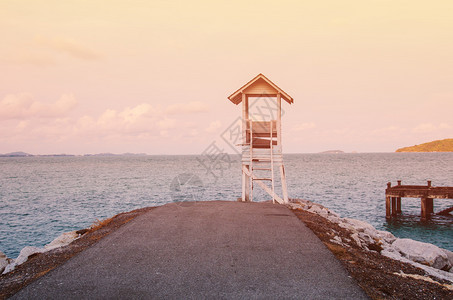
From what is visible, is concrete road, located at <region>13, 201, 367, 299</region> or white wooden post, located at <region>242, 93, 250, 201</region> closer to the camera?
concrete road, located at <region>13, 201, 367, 299</region>

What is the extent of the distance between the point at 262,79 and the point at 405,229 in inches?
590

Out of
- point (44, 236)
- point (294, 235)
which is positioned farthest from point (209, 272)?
point (44, 236)

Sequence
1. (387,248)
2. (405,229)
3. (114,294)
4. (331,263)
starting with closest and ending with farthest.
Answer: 1. (114,294)
2. (331,263)
3. (387,248)
4. (405,229)

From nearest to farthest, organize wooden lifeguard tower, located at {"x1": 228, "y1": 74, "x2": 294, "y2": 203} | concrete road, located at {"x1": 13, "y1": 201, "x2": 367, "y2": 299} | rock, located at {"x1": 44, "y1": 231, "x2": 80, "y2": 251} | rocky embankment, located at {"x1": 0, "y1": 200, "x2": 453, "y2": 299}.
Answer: concrete road, located at {"x1": 13, "y1": 201, "x2": 367, "y2": 299} < rocky embankment, located at {"x1": 0, "y1": 200, "x2": 453, "y2": 299} < rock, located at {"x1": 44, "y1": 231, "x2": 80, "y2": 251} < wooden lifeguard tower, located at {"x1": 228, "y1": 74, "x2": 294, "y2": 203}

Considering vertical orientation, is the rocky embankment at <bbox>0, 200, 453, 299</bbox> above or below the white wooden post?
below

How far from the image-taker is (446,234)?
2070 cm

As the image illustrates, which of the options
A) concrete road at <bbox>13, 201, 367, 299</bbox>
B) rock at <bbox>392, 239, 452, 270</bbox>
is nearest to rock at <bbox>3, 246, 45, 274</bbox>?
concrete road at <bbox>13, 201, 367, 299</bbox>

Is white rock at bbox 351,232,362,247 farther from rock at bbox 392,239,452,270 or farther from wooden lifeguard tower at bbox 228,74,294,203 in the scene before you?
wooden lifeguard tower at bbox 228,74,294,203

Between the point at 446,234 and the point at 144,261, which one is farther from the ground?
the point at 144,261

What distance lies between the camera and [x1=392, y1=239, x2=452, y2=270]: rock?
34.6 ft

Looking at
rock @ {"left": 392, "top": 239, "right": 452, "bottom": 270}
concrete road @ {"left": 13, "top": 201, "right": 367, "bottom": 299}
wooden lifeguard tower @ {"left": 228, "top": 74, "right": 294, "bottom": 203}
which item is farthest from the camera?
wooden lifeguard tower @ {"left": 228, "top": 74, "right": 294, "bottom": 203}

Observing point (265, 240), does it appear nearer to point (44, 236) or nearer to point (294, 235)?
point (294, 235)

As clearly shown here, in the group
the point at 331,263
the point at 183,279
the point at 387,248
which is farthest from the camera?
the point at 387,248

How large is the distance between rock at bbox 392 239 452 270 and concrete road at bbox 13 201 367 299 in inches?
162
